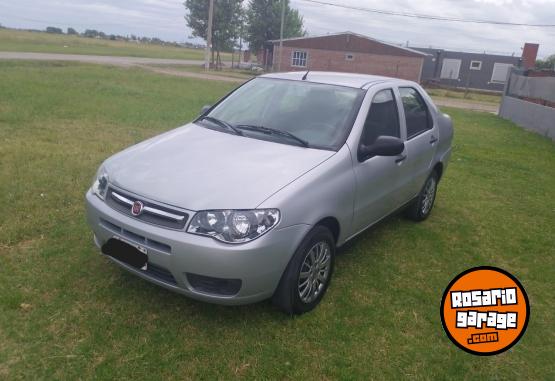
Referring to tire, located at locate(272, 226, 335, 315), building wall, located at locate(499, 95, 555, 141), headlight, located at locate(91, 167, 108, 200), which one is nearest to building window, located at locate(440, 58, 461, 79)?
building wall, located at locate(499, 95, 555, 141)

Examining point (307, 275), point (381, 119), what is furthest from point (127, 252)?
point (381, 119)

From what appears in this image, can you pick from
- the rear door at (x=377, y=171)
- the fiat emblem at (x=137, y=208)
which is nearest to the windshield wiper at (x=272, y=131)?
the rear door at (x=377, y=171)

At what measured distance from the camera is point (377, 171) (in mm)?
3852

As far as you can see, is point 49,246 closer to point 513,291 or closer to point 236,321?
point 236,321

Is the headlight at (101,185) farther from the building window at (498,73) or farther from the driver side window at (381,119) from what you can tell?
the building window at (498,73)

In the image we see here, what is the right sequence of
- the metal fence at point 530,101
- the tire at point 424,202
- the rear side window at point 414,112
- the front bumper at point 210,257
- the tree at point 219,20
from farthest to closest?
the tree at point 219,20 → the metal fence at point 530,101 → the tire at point 424,202 → the rear side window at point 414,112 → the front bumper at point 210,257

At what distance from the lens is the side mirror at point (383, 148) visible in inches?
140

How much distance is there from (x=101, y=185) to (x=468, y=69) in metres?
50.9

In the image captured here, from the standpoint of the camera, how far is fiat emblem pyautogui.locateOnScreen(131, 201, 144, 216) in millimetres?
2893

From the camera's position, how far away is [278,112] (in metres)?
4.00

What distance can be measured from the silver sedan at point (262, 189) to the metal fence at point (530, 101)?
36.3 ft

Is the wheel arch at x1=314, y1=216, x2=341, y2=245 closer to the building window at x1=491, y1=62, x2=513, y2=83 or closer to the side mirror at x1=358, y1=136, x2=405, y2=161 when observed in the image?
the side mirror at x1=358, y1=136, x2=405, y2=161

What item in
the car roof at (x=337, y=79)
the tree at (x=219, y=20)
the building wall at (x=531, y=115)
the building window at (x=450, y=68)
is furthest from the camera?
the building window at (x=450, y=68)

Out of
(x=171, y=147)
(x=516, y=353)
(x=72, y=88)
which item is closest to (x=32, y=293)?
(x=171, y=147)
